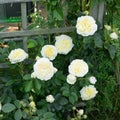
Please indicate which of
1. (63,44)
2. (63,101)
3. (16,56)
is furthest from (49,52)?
(63,101)

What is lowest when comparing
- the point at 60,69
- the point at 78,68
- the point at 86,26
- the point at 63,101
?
the point at 63,101

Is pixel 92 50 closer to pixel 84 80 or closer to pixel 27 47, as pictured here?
pixel 84 80

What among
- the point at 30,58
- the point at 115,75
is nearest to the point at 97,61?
the point at 115,75

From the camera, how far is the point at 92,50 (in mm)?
2363

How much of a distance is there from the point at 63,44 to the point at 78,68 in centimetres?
21

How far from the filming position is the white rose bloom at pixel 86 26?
2.18 metres

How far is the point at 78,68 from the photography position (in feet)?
7.14

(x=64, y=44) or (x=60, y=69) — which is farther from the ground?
(x=64, y=44)

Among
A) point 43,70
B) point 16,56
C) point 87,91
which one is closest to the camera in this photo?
point 43,70

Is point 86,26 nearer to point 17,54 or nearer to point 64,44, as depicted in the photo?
point 64,44

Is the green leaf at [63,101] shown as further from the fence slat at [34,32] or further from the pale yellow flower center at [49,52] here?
the fence slat at [34,32]

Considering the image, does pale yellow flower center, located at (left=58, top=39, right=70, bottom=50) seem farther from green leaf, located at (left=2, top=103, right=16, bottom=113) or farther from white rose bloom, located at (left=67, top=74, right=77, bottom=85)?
green leaf, located at (left=2, top=103, right=16, bottom=113)

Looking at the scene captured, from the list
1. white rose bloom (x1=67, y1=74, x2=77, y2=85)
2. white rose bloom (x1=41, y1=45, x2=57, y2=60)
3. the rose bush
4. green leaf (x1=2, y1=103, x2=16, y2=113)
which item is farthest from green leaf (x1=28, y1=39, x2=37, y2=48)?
green leaf (x1=2, y1=103, x2=16, y2=113)

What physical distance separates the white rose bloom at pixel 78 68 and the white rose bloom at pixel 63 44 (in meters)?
0.12
